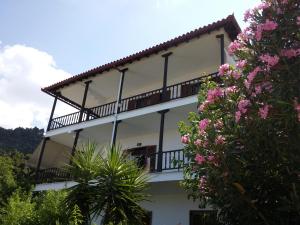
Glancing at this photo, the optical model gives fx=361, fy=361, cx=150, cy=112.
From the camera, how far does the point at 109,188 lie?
8.20 meters

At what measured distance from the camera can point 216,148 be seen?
18.7 feet

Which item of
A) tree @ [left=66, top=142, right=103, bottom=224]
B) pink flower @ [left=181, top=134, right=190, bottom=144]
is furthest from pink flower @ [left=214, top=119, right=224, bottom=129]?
tree @ [left=66, top=142, right=103, bottom=224]

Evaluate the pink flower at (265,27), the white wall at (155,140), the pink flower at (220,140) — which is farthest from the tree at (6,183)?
the pink flower at (265,27)

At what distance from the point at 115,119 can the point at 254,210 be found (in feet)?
37.9

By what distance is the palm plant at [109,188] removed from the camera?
805cm

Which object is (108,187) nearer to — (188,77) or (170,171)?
(170,171)

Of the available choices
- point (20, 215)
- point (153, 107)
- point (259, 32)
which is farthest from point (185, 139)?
point (153, 107)

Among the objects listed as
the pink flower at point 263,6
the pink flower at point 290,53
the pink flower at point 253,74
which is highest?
the pink flower at point 263,6

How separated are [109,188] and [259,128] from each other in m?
4.27

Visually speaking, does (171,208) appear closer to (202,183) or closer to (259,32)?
(202,183)

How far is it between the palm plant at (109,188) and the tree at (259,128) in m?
2.68

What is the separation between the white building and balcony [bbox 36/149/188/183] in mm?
39

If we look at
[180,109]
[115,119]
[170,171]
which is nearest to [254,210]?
[170,171]

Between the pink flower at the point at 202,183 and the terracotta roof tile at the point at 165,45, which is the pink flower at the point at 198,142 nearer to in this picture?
the pink flower at the point at 202,183
